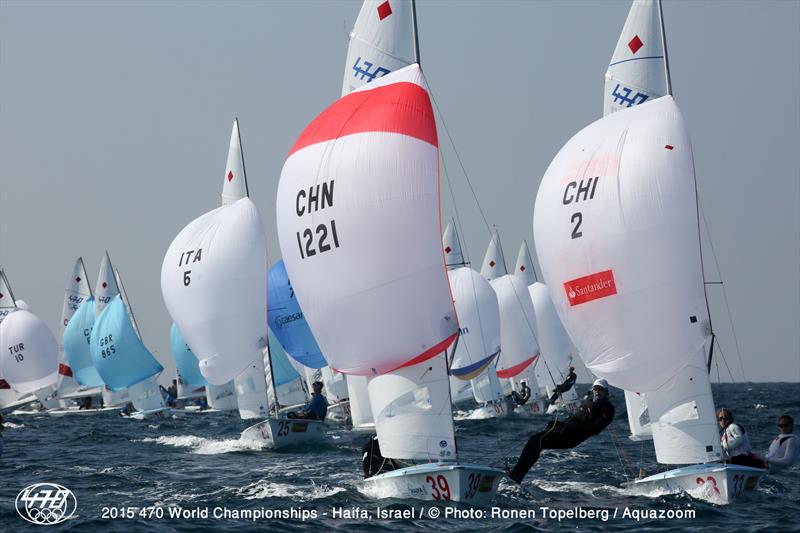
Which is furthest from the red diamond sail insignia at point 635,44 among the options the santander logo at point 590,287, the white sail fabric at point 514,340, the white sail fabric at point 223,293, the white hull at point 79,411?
the white hull at point 79,411

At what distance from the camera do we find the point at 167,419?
3966 cm

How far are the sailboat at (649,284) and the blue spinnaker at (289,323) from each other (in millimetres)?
12396

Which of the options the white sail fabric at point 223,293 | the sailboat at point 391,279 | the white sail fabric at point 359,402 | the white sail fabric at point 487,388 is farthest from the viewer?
the white sail fabric at point 487,388

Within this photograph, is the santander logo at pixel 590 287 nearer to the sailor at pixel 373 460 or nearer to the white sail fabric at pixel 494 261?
the sailor at pixel 373 460

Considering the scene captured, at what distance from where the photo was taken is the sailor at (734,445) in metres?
14.9

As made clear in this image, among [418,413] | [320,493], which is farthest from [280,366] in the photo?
[418,413]

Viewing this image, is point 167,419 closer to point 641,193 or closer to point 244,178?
point 244,178

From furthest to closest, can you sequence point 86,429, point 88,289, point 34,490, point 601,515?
point 88,289 → point 86,429 → point 34,490 → point 601,515

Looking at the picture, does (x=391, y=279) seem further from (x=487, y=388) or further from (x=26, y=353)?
(x=26, y=353)

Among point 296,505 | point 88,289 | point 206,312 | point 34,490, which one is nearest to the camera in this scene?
point 296,505

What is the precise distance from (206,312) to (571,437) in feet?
41.4

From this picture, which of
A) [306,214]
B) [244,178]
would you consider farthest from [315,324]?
[244,178]

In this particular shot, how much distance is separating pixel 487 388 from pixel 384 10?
21.9 m

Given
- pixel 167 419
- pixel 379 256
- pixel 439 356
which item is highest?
pixel 379 256
